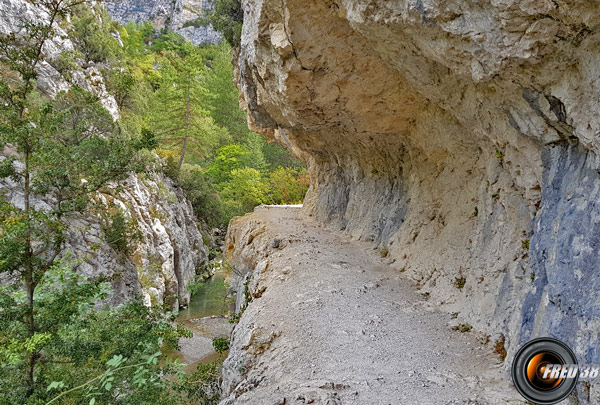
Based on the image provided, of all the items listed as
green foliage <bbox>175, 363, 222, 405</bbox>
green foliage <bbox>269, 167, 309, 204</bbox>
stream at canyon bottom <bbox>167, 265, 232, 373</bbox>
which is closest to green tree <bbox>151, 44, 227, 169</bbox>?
green foliage <bbox>269, 167, 309, 204</bbox>

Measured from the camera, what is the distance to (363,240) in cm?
977

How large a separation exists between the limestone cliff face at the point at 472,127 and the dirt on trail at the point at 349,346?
0.51 m

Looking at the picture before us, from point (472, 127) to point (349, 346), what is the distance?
3.68m

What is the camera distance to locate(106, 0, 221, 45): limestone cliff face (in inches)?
2425

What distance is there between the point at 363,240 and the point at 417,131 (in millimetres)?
3533

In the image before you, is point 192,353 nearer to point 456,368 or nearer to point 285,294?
point 285,294

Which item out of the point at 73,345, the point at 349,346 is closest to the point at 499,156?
the point at 349,346

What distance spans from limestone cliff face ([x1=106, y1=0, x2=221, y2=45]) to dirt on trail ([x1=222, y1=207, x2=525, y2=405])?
62488 millimetres

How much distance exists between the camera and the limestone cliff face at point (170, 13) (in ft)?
202

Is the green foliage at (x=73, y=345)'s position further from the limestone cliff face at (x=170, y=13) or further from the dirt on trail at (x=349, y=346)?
the limestone cliff face at (x=170, y=13)

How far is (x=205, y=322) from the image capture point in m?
14.7

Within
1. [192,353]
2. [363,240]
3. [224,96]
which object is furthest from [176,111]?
[363,240]

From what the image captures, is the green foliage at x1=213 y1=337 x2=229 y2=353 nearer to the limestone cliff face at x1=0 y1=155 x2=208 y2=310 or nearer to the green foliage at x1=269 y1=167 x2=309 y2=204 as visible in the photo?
the limestone cliff face at x1=0 y1=155 x2=208 y2=310

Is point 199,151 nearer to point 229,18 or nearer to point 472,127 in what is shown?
point 229,18
